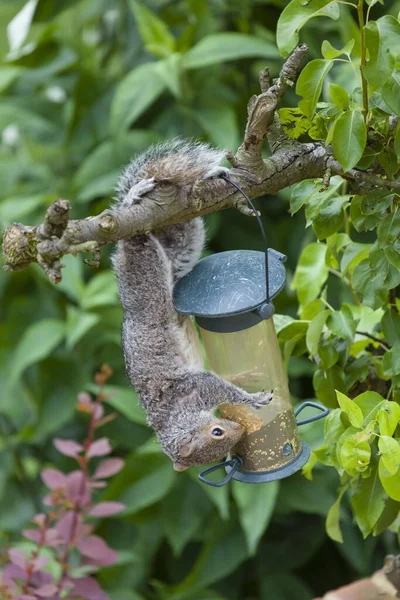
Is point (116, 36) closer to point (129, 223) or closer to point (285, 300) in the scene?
point (285, 300)

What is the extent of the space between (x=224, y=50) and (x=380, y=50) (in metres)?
1.06

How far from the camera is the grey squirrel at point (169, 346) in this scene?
35.4 inches

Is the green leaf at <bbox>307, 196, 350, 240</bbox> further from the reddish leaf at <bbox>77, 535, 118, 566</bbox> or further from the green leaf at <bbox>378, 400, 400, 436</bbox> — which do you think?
the reddish leaf at <bbox>77, 535, 118, 566</bbox>

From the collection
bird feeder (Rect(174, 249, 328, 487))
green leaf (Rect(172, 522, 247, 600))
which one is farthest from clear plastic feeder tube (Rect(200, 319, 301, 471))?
green leaf (Rect(172, 522, 247, 600))

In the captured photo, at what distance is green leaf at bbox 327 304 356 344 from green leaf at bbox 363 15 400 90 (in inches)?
11.8

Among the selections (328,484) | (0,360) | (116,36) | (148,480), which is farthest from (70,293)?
(116,36)

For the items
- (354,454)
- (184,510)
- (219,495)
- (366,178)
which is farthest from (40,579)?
(366,178)

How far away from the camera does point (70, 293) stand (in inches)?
71.7

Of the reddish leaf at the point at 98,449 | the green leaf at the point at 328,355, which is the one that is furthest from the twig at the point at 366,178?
the reddish leaf at the point at 98,449

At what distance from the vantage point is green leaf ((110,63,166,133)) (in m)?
1.75

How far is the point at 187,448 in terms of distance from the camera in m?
0.92

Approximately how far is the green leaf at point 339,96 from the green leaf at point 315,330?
0.79 feet

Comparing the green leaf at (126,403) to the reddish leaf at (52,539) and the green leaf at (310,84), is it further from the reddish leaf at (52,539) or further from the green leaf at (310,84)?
the green leaf at (310,84)

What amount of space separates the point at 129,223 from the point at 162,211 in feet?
0.15
